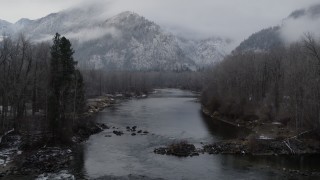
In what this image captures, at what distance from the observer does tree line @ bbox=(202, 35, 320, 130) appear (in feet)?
258

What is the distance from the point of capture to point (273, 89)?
107 meters

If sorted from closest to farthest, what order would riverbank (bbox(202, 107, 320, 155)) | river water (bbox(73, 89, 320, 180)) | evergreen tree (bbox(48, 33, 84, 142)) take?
river water (bbox(73, 89, 320, 180)) < riverbank (bbox(202, 107, 320, 155)) < evergreen tree (bbox(48, 33, 84, 142))

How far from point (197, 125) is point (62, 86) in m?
33.5

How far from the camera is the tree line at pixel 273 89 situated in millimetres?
78625

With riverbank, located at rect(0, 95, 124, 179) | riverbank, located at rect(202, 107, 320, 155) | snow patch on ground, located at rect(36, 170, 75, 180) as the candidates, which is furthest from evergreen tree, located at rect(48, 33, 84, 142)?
riverbank, located at rect(202, 107, 320, 155)

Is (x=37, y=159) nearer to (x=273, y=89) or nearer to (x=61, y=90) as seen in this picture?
(x=61, y=90)

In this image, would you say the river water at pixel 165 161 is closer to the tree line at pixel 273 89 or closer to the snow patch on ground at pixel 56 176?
the snow patch on ground at pixel 56 176

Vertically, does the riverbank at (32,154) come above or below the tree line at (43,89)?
below

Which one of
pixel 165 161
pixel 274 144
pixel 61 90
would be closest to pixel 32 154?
pixel 61 90

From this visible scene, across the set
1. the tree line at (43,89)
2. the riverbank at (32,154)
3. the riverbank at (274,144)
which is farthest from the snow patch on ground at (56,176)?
the riverbank at (274,144)

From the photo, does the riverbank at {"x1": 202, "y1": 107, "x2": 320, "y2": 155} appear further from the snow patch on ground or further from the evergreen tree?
the snow patch on ground

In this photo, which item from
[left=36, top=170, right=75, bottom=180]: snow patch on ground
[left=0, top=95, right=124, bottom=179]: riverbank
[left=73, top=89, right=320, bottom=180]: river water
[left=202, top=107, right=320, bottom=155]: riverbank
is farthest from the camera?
[left=202, top=107, right=320, bottom=155]: riverbank

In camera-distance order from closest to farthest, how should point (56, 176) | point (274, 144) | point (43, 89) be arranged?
point (56, 176) < point (274, 144) < point (43, 89)

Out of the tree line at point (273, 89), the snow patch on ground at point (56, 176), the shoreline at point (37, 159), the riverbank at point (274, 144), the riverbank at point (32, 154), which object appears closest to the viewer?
the snow patch on ground at point (56, 176)
